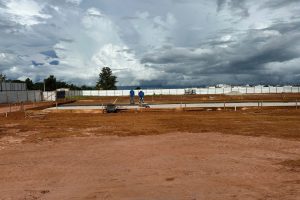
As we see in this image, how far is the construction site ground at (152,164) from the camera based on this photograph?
9.98m

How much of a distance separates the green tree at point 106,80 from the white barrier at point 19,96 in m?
71.2

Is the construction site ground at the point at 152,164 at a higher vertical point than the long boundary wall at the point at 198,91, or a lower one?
lower

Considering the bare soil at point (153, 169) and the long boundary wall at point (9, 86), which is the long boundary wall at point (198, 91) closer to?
the long boundary wall at point (9, 86)

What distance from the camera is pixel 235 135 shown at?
20422 millimetres

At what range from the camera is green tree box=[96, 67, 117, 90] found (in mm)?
142500

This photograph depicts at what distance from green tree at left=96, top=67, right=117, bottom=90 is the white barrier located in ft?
233

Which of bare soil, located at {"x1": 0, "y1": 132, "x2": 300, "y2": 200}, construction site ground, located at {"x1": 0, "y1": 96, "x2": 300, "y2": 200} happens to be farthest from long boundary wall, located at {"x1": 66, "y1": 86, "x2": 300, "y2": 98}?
bare soil, located at {"x1": 0, "y1": 132, "x2": 300, "y2": 200}

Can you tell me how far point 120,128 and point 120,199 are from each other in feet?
50.5

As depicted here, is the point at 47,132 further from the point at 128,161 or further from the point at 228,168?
the point at 228,168

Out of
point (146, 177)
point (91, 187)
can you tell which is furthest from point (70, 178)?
point (146, 177)

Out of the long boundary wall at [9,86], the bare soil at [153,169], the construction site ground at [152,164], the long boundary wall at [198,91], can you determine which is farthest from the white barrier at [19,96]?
the bare soil at [153,169]

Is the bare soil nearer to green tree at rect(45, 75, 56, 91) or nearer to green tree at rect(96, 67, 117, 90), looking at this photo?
green tree at rect(45, 75, 56, 91)

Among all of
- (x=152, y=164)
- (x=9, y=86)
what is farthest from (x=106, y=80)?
(x=152, y=164)

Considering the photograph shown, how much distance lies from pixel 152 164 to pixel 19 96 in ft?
177
